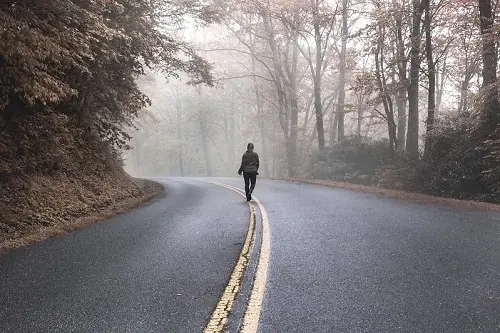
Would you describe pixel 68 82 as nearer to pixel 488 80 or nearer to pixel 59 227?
pixel 59 227

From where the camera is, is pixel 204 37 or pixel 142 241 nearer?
pixel 142 241

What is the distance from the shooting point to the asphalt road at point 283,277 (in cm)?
Result: 321

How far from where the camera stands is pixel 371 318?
3215 mm

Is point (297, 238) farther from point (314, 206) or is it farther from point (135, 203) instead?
point (135, 203)

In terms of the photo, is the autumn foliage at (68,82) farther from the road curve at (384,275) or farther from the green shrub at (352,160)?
the green shrub at (352,160)

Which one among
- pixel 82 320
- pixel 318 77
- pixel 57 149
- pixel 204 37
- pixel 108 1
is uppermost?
pixel 204 37

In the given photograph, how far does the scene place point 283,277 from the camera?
4359mm

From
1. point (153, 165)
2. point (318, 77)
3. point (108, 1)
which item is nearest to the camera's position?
point (108, 1)

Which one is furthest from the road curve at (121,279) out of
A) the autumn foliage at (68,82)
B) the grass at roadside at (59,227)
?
the autumn foliage at (68,82)

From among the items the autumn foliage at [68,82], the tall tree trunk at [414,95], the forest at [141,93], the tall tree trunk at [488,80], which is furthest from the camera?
the tall tree trunk at [414,95]

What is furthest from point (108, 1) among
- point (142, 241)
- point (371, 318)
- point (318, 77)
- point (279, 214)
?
point (318, 77)

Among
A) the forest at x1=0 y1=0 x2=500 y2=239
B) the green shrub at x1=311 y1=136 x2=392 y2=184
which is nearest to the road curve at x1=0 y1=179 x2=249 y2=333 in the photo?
the forest at x1=0 y1=0 x2=500 y2=239

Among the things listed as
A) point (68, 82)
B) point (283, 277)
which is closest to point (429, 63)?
point (68, 82)

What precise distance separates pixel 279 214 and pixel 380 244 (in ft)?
11.9
